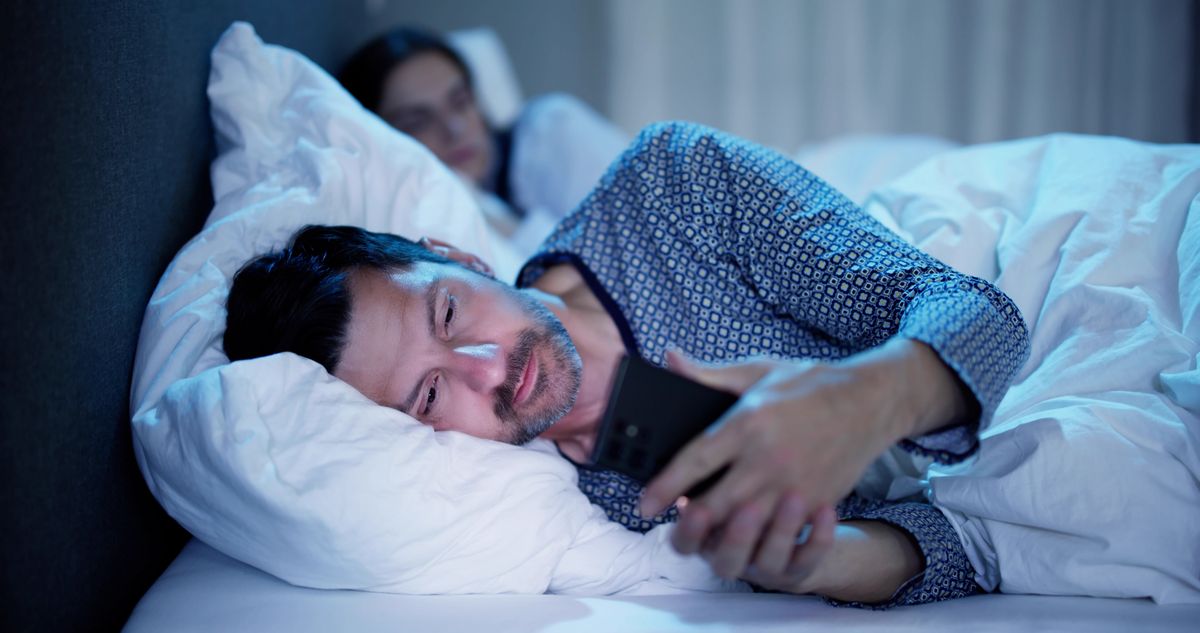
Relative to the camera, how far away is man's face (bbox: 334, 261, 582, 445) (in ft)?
3.12

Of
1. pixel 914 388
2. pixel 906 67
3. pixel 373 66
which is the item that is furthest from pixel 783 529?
pixel 906 67

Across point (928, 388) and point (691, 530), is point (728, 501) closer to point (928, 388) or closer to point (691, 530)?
point (691, 530)

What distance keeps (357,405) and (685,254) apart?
456mm

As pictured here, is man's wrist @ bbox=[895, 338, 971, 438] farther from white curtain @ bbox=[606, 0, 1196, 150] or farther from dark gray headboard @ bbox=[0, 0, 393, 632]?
white curtain @ bbox=[606, 0, 1196, 150]

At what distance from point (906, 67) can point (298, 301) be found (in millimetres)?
2050

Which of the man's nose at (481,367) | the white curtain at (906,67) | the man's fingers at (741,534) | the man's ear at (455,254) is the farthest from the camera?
the white curtain at (906,67)

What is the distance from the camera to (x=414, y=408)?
37.4 inches

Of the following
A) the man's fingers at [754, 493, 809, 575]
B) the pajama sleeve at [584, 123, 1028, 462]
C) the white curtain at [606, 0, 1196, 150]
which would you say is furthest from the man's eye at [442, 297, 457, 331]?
the white curtain at [606, 0, 1196, 150]

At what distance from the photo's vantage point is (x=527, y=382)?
973 millimetres

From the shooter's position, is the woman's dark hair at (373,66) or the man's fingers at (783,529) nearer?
the man's fingers at (783,529)

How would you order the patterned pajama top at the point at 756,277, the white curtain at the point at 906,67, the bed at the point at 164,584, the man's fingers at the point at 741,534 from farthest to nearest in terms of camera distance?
the white curtain at the point at 906,67
the patterned pajama top at the point at 756,277
the bed at the point at 164,584
the man's fingers at the point at 741,534

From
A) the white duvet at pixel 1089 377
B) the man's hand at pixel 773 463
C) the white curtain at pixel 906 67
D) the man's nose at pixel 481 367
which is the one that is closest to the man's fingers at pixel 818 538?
the man's hand at pixel 773 463

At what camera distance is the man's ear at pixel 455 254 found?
1144 mm

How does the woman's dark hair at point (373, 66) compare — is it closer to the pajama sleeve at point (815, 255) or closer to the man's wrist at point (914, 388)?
the pajama sleeve at point (815, 255)
